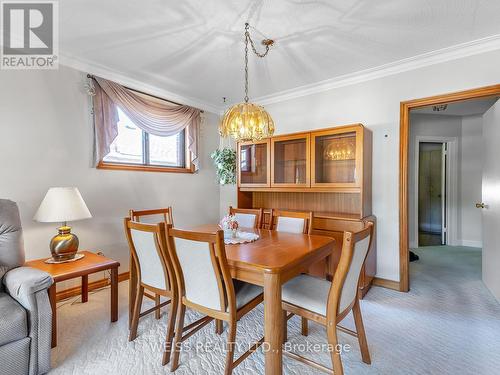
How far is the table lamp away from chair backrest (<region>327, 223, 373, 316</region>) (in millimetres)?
2134

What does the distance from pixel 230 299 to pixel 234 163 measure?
104 inches

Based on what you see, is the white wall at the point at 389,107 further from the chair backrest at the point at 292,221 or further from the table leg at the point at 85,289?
the table leg at the point at 85,289

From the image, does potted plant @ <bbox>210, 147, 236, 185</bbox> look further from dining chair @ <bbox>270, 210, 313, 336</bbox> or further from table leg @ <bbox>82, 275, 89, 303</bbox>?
table leg @ <bbox>82, 275, 89, 303</bbox>

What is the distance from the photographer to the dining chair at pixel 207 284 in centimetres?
144

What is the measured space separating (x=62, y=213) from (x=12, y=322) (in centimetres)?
91

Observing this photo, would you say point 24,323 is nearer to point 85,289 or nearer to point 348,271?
point 85,289

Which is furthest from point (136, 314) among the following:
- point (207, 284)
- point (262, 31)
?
point (262, 31)

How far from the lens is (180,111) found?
3.60m

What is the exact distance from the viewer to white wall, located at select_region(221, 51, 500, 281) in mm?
2496

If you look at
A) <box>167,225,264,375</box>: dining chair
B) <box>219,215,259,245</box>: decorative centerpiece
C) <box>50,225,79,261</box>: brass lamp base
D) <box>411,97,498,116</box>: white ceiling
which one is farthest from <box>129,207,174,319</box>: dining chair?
<box>411,97,498,116</box>: white ceiling

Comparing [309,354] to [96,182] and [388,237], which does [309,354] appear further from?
[96,182]

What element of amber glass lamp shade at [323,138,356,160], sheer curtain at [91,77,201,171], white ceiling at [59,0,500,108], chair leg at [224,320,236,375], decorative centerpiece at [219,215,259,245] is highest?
white ceiling at [59,0,500,108]

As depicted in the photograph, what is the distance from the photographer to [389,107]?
2922 millimetres

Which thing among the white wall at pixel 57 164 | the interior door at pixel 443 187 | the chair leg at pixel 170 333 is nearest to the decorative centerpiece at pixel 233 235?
the chair leg at pixel 170 333
